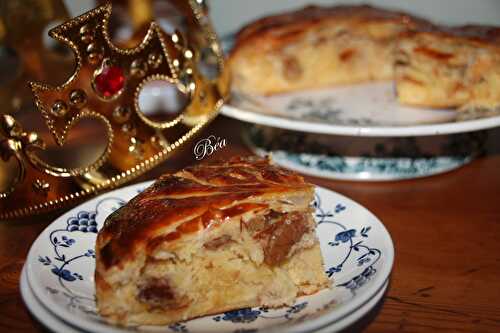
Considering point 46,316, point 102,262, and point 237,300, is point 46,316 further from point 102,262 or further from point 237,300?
point 237,300

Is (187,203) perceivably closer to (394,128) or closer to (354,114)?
(394,128)

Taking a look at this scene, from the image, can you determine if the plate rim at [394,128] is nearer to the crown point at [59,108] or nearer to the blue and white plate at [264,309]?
the blue and white plate at [264,309]

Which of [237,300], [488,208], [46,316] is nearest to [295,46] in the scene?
[488,208]

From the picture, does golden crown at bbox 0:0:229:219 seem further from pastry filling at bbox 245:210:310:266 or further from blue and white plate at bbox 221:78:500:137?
pastry filling at bbox 245:210:310:266

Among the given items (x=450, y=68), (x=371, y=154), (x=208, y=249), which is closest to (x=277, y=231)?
(x=208, y=249)

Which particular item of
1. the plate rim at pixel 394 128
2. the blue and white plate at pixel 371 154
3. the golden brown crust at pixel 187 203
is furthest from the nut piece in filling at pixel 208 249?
the blue and white plate at pixel 371 154

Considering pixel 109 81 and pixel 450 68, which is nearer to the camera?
pixel 109 81
